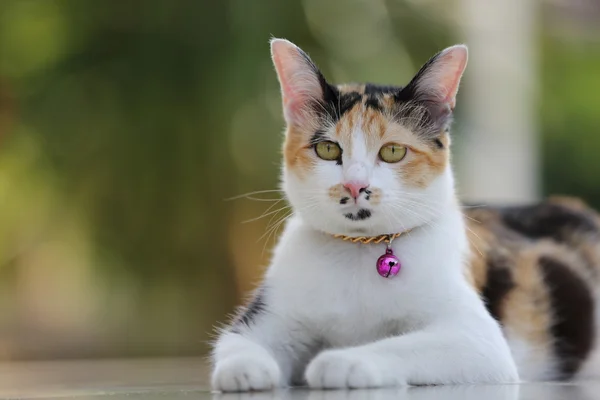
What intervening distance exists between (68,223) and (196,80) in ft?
2.83

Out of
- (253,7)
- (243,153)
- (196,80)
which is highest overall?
(253,7)

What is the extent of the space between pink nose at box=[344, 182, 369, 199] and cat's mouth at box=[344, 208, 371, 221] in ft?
0.11

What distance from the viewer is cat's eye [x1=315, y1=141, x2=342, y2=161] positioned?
1.48 meters

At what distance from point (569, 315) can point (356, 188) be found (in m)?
0.80

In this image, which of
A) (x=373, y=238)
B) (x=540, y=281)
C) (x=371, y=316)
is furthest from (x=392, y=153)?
(x=540, y=281)

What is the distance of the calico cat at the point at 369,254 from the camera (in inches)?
53.3

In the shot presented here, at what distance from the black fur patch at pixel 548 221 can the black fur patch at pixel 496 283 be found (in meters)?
0.31

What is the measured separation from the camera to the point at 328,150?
149 centimetres

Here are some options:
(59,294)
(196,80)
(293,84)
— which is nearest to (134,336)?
(59,294)

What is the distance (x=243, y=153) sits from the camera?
3.85m

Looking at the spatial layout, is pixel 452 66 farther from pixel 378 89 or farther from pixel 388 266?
pixel 388 266

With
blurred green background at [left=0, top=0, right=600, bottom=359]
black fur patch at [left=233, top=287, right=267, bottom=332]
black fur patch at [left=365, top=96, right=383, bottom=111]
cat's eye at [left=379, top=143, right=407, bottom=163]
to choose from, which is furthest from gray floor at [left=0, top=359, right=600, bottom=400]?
blurred green background at [left=0, top=0, right=600, bottom=359]

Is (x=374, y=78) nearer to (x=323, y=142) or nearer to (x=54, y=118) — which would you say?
(x=54, y=118)

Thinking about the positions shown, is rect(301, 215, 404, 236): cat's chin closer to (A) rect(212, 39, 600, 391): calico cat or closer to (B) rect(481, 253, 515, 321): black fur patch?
(A) rect(212, 39, 600, 391): calico cat
